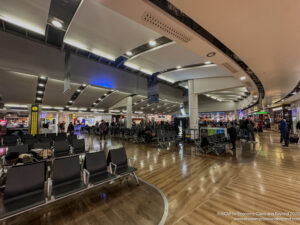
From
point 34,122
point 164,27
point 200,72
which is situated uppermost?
point 200,72

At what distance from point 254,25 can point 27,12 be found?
5.78 m

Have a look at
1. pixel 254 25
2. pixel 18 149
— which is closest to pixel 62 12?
pixel 18 149

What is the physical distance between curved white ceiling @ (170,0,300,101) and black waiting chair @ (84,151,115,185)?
134 inches

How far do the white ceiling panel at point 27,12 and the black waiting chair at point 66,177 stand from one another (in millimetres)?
3956

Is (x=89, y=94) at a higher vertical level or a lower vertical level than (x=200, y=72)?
lower

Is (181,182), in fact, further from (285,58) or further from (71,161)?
(285,58)

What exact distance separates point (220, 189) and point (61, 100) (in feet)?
46.9

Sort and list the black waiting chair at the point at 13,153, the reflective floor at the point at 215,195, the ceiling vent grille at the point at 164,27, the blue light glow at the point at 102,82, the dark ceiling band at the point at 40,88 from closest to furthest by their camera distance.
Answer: the reflective floor at the point at 215,195 → the ceiling vent grille at the point at 164,27 → the black waiting chair at the point at 13,153 → the blue light glow at the point at 102,82 → the dark ceiling band at the point at 40,88

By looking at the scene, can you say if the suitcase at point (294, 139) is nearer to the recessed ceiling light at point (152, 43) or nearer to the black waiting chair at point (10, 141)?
the recessed ceiling light at point (152, 43)

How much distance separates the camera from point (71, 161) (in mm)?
2531

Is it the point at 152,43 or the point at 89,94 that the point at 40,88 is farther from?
the point at 152,43

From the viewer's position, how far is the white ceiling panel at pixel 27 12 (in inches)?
124

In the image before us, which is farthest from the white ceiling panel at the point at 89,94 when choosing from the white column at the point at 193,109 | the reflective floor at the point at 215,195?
the reflective floor at the point at 215,195

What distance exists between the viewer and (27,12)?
11.3 feet
